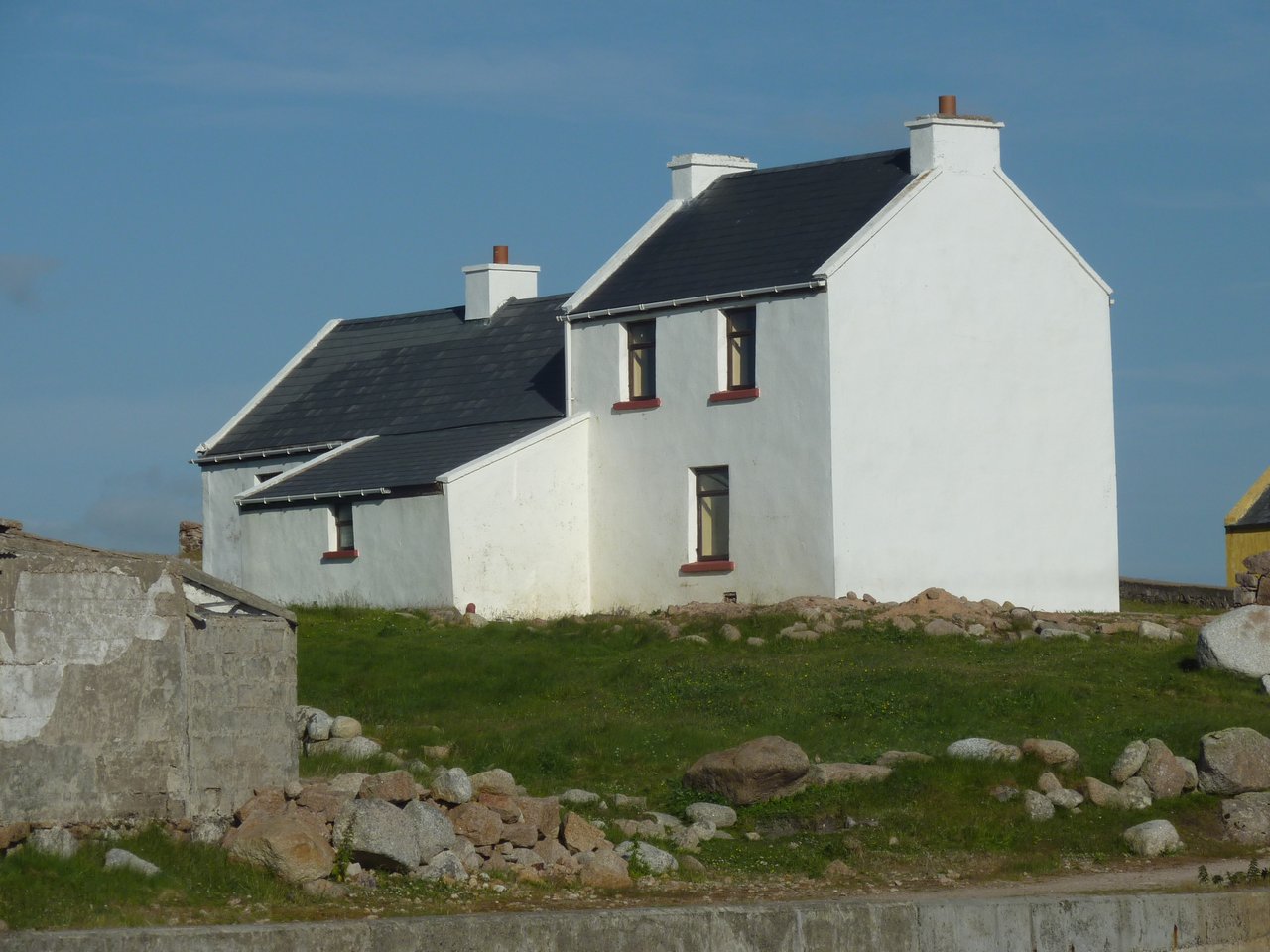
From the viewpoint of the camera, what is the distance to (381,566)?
35594mm

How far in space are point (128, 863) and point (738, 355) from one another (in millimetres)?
20479

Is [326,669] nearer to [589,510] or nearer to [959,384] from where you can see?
[589,510]

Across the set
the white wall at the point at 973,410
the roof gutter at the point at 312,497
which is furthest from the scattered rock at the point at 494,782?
the roof gutter at the point at 312,497

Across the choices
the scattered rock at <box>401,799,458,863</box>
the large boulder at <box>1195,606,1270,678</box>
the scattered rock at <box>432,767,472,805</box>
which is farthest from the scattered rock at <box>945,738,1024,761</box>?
the scattered rock at <box>401,799,458,863</box>

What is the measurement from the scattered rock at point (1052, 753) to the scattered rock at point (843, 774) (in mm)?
1569

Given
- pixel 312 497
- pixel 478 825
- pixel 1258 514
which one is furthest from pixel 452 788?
pixel 1258 514

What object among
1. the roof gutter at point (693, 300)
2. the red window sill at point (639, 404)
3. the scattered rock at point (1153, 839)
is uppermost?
the roof gutter at point (693, 300)

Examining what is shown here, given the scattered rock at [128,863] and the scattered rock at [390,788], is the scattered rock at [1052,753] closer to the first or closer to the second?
the scattered rock at [390,788]

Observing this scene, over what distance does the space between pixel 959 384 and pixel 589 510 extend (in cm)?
710

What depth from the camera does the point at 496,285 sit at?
44.5 meters

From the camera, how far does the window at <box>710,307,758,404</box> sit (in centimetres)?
3456

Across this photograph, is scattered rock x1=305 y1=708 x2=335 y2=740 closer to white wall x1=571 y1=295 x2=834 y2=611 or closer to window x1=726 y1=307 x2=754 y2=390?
white wall x1=571 y1=295 x2=834 y2=611

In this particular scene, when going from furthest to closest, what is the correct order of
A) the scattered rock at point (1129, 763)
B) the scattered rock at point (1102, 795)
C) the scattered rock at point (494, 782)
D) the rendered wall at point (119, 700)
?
the scattered rock at point (1129, 763) → the scattered rock at point (1102, 795) → the scattered rock at point (494, 782) → the rendered wall at point (119, 700)

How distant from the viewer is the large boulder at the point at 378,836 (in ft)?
53.9
